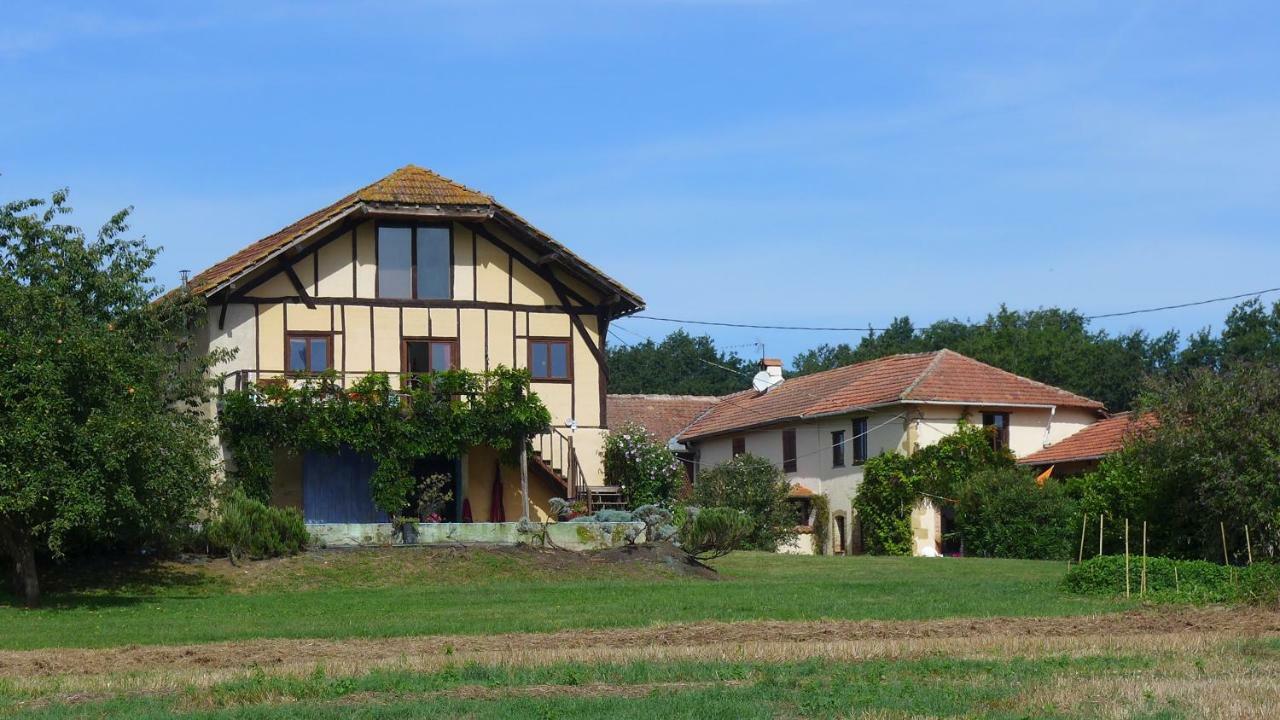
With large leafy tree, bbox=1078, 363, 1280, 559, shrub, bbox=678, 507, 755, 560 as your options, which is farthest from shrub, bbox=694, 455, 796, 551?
large leafy tree, bbox=1078, 363, 1280, 559

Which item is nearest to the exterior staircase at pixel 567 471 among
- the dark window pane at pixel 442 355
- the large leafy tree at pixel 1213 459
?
the dark window pane at pixel 442 355

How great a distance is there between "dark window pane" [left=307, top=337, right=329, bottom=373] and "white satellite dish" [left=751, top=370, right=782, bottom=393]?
25.5 meters

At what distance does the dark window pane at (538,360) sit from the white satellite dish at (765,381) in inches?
853

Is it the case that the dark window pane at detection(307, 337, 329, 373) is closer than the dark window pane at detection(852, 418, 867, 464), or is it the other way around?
the dark window pane at detection(307, 337, 329, 373)

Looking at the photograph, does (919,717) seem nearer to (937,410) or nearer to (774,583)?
(774,583)

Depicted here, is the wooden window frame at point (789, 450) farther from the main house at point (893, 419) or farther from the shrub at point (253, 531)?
the shrub at point (253, 531)

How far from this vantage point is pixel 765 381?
199ft

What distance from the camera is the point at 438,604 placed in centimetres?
2467

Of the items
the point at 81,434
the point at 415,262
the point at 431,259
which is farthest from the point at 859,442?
the point at 81,434

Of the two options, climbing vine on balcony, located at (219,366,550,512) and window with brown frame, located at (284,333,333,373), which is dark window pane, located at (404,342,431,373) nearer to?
window with brown frame, located at (284,333,333,373)

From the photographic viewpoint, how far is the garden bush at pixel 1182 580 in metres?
23.3

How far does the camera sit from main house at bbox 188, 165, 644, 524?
122 feet

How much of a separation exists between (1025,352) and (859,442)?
3582 cm

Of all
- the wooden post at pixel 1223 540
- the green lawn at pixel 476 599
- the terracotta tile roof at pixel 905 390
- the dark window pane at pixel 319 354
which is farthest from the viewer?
the terracotta tile roof at pixel 905 390
